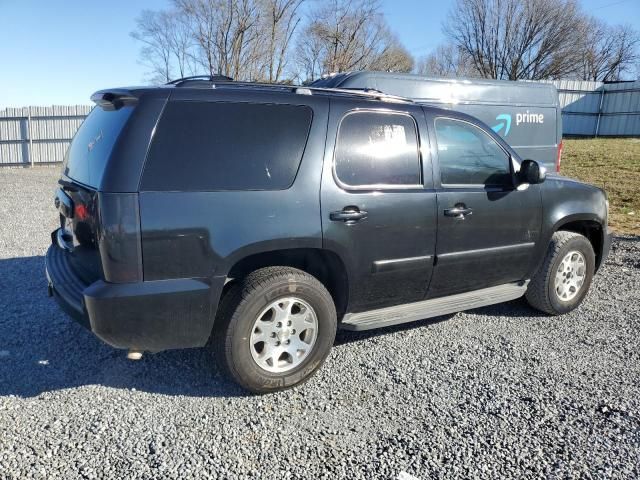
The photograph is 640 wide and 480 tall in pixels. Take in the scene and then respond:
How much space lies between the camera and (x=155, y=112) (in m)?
2.92

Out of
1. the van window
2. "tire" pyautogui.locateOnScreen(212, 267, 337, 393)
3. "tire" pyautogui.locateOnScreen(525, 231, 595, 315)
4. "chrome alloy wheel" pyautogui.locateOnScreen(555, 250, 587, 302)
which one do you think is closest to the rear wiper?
the van window

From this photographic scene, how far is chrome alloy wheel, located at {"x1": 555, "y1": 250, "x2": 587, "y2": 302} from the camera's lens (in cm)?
464

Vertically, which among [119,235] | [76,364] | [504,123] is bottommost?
[76,364]

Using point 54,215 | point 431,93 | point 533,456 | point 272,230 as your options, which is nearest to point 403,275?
point 272,230

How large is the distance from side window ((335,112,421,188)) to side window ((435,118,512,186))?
0.29 meters

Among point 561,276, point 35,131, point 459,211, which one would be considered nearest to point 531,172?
point 459,211

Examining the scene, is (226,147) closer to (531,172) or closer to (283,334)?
(283,334)

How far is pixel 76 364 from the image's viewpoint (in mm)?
3592

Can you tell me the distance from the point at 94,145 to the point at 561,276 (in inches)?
156

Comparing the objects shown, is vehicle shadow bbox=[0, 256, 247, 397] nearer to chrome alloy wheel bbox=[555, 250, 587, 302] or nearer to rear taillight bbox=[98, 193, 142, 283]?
rear taillight bbox=[98, 193, 142, 283]

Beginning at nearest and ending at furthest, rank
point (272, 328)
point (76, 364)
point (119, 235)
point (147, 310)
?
point (119, 235)
point (147, 310)
point (272, 328)
point (76, 364)

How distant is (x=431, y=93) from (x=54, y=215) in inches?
274

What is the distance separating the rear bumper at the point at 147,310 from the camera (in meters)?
2.80

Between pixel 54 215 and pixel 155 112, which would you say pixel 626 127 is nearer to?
pixel 54 215
